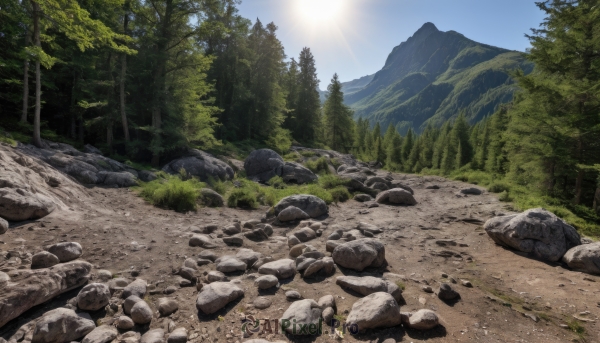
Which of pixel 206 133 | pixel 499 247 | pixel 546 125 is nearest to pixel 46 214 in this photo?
pixel 499 247

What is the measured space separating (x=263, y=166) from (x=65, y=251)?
1518 cm

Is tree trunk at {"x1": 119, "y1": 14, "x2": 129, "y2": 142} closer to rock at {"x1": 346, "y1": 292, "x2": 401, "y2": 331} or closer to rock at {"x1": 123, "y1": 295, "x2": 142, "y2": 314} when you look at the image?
rock at {"x1": 123, "y1": 295, "x2": 142, "y2": 314}

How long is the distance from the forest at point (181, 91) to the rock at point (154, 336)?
1259cm

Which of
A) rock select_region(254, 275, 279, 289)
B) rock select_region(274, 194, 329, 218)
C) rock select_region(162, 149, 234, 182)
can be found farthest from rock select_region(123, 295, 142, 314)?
rock select_region(162, 149, 234, 182)

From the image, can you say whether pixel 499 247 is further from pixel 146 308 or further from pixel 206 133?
pixel 206 133

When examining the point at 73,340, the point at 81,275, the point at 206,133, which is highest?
the point at 206,133

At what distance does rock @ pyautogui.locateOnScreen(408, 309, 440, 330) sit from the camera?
3688mm

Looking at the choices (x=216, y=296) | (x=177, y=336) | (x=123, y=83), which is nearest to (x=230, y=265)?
(x=216, y=296)

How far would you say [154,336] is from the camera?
3369 mm

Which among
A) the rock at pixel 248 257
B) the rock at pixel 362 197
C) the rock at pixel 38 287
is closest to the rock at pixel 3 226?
the rock at pixel 38 287

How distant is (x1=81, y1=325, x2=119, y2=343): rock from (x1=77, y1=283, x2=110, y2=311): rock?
1.53 feet

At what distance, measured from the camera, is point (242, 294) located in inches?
175

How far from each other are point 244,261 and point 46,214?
4990mm

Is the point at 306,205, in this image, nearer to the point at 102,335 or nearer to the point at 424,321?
the point at 424,321
